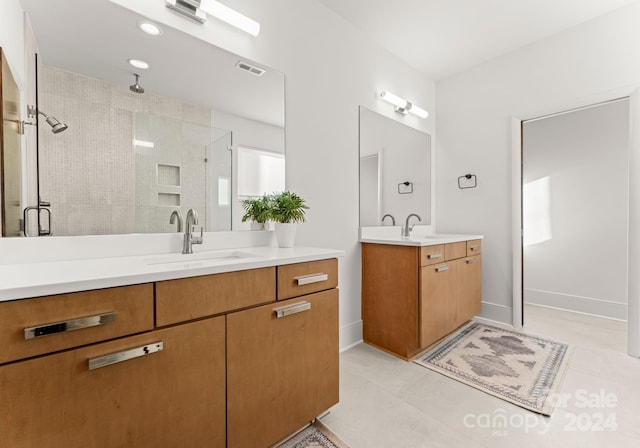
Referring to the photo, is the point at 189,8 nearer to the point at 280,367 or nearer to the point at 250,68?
the point at 250,68

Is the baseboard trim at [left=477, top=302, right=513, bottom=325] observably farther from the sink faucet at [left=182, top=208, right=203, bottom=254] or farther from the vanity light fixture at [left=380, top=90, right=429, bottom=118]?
the sink faucet at [left=182, top=208, right=203, bottom=254]

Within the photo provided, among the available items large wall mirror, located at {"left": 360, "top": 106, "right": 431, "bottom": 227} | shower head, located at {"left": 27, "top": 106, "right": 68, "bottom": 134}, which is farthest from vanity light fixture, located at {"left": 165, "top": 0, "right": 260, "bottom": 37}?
large wall mirror, located at {"left": 360, "top": 106, "right": 431, "bottom": 227}

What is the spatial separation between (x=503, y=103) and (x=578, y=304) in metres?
2.31

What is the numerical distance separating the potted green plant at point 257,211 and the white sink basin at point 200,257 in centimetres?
28

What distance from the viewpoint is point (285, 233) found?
175 cm

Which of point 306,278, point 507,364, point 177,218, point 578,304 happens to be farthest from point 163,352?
point 578,304

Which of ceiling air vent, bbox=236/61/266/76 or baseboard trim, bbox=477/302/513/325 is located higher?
ceiling air vent, bbox=236/61/266/76

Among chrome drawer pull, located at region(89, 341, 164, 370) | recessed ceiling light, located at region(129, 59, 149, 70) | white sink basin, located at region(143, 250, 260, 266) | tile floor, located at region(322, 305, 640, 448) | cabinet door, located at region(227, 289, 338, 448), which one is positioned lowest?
tile floor, located at region(322, 305, 640, 448)

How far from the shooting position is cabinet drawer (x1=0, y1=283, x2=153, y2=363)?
0.70 m

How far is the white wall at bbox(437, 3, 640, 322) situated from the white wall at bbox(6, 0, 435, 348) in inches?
42.9

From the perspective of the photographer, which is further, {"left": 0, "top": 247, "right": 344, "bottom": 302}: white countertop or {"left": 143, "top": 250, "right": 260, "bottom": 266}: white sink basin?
{"left": 143, "top": 250, "right": 260, "bottom": 266}: white sink basin

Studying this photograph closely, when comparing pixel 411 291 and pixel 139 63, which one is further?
pixel 411 291

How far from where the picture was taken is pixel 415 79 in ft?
10.1

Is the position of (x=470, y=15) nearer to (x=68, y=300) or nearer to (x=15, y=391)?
(x=68, y=300)
